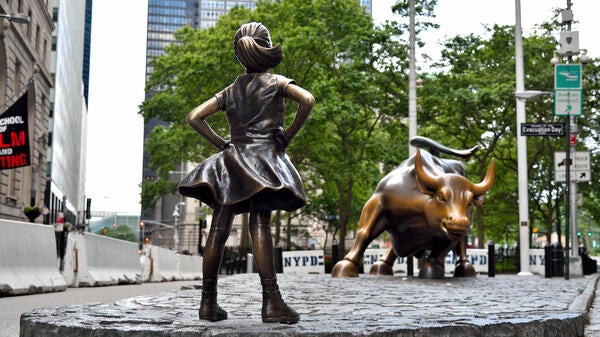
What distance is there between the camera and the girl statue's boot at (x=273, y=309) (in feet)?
15.9

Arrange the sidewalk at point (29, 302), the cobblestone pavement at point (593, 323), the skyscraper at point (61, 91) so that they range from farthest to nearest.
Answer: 1. the skyscraper at point (61, 91)
2. the sidewalk at point (29, 302)
3. the cobblestone pavement at point (593, 323)

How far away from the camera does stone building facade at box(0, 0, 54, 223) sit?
109ft

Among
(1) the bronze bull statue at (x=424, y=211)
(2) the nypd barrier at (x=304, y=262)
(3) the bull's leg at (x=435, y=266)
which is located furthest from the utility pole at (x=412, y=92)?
(3) the bull's leg at (x=435, y=266)

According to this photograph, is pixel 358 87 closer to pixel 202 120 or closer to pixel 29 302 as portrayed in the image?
pixel 29 302

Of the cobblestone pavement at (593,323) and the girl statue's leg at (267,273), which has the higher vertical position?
the girl statue's leg at (267,273)

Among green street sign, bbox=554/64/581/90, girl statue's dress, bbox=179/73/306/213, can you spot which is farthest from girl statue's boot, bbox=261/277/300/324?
green street sign, bbox=554/64/581/90

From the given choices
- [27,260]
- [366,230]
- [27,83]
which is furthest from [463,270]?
[27,83]

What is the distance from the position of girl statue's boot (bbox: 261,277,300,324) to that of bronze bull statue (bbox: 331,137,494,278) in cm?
664

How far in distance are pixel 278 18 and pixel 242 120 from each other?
27.7 metres

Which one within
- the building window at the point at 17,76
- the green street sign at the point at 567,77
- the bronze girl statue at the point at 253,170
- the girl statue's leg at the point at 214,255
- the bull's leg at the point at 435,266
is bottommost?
the bull's leg at the point at 435,266

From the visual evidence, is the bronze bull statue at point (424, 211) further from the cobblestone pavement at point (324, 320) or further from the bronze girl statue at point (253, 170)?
the bronze girl statue at point (253, 170)

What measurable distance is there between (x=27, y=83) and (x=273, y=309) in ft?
113

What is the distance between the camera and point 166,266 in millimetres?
21219

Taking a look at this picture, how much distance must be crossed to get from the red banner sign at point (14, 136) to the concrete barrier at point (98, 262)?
24.2 ft
